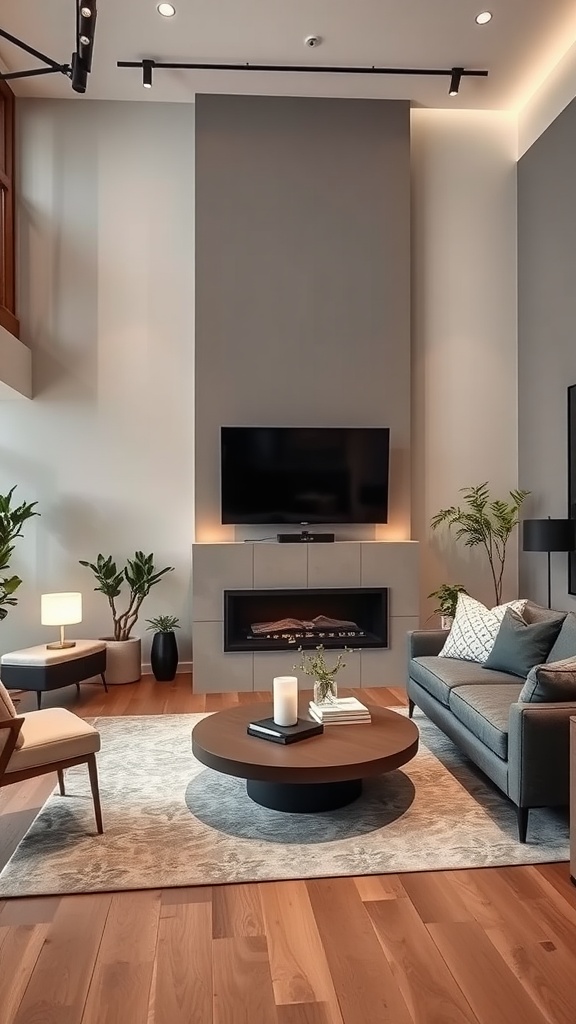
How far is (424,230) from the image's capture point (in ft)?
20.2

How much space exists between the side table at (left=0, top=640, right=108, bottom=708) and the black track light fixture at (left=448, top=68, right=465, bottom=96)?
512cm

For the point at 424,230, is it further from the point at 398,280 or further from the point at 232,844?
the point at 232,844

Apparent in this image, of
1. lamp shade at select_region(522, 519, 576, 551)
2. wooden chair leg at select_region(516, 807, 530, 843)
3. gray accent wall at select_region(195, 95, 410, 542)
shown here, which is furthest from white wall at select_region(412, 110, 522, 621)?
wooden chair leg at select_region(516, 807, 530, 843)

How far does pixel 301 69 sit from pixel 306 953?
5669mm

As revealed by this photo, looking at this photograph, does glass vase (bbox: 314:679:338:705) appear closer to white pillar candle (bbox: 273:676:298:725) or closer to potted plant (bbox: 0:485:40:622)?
white pillar candle (bbox: 273:676:298:725)

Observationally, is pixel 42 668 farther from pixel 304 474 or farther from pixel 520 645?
pixel 520 645

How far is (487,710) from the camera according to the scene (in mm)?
3275

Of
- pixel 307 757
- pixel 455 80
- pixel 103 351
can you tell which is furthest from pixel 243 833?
pixel 455 80

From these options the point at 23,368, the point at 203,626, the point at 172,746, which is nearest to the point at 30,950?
the point at 172,746

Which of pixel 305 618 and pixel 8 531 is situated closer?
pixel 8 531

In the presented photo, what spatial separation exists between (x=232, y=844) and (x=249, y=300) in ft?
13.8

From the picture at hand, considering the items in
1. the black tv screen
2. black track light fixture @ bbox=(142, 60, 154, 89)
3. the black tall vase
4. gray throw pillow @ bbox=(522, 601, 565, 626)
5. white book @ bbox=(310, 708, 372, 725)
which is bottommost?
the black tall vase

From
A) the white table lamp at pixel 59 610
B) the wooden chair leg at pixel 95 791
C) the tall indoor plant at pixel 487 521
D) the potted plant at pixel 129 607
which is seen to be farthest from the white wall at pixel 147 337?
the wooden chair leg at pixel 95 791

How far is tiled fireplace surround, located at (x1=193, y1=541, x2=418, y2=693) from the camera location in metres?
5.44
